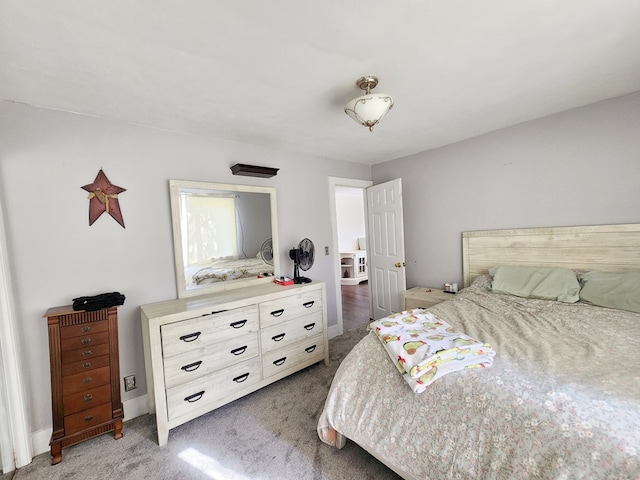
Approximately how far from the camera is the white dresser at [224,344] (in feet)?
5.84

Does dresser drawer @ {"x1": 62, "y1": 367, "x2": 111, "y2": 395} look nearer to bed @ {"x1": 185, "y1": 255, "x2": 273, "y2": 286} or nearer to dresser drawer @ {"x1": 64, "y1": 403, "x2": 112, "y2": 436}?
dresser drawer @ {"x1": 64, "y1": 403, "x2": 112, "y2": 436}

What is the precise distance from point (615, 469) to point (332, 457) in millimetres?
1295

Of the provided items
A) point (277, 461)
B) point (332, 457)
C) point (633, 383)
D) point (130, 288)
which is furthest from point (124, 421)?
point (633, 383)

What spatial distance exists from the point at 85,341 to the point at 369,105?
230 centimetres

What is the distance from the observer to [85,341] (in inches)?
67.1

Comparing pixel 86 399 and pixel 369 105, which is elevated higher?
pixel 369 105

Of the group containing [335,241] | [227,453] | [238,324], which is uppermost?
[335,241]

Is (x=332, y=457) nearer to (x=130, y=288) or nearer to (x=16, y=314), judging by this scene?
(x=130, y=288)

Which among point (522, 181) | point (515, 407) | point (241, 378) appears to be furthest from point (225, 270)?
point (522, 181)

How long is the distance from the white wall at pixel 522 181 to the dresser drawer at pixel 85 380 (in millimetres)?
3223

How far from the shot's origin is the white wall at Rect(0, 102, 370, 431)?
172 cm

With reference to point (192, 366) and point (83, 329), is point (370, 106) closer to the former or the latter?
point (192, 366)

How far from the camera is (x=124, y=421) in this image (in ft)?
6.57

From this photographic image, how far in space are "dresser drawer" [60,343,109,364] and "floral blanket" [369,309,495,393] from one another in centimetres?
180
